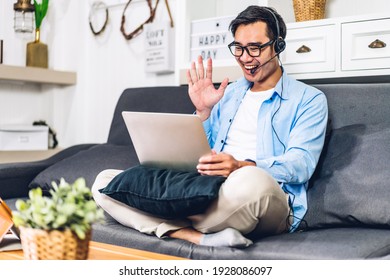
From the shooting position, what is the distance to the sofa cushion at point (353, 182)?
1.64 metres

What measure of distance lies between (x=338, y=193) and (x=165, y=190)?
0.52 m

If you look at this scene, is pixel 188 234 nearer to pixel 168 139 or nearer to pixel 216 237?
pixel 216 237

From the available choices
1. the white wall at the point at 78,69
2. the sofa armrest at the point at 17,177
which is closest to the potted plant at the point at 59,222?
the sofa armrest at the point at 17,177

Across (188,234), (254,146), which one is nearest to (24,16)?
(254,146)

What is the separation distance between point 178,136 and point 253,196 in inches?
10.1

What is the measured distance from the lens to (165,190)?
5.10 feet

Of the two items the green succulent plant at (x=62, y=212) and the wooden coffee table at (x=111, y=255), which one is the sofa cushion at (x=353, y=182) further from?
the green succulent plant at (x=62, y=212)

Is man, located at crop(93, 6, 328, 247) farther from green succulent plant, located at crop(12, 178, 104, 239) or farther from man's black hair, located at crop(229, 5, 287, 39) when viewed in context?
green succulent plant, located at crop(12, 178, 104, 239)

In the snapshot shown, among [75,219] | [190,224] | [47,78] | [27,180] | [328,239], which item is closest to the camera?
[75,219]

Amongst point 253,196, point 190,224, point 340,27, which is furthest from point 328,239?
point 340,27
